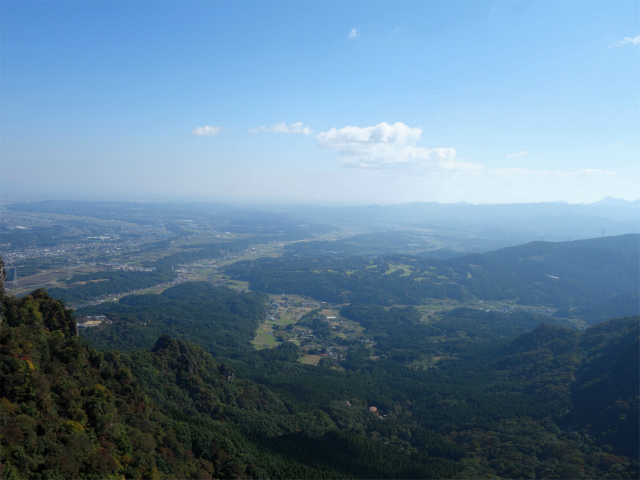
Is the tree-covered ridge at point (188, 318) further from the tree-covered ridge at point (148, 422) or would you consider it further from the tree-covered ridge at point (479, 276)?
the tree-covered ridge at point (148, 422)

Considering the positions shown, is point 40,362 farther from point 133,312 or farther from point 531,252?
point 531,252

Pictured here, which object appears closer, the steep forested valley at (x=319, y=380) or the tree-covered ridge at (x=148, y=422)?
the tree-covered ridge at (x=148, y=422)

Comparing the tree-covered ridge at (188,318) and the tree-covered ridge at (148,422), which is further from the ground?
the tree-covered ridge at (148,422)

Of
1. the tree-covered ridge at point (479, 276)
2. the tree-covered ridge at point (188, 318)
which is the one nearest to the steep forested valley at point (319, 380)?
the tree-covered ridge at point (188, 318)

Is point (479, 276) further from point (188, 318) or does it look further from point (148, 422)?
point (148, 422)

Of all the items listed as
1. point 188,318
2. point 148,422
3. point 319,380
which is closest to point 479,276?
point 319,380

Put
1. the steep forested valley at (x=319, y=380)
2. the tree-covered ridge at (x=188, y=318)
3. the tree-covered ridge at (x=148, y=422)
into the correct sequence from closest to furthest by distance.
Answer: the tree-covered ridge at (x=148, y=422) < the steep forested valley at (x=319, y=380) < the tree-covered ridge at (x=188, y=318)

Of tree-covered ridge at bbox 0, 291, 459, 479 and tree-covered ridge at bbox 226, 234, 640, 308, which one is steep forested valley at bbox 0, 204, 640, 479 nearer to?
tree-covered ridge at bbox 0, 291, 459, 479

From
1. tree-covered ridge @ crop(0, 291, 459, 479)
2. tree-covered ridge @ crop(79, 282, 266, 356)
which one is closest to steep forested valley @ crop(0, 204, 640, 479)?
tree-covered ridge @ crop(0, 291, 459, 479)
